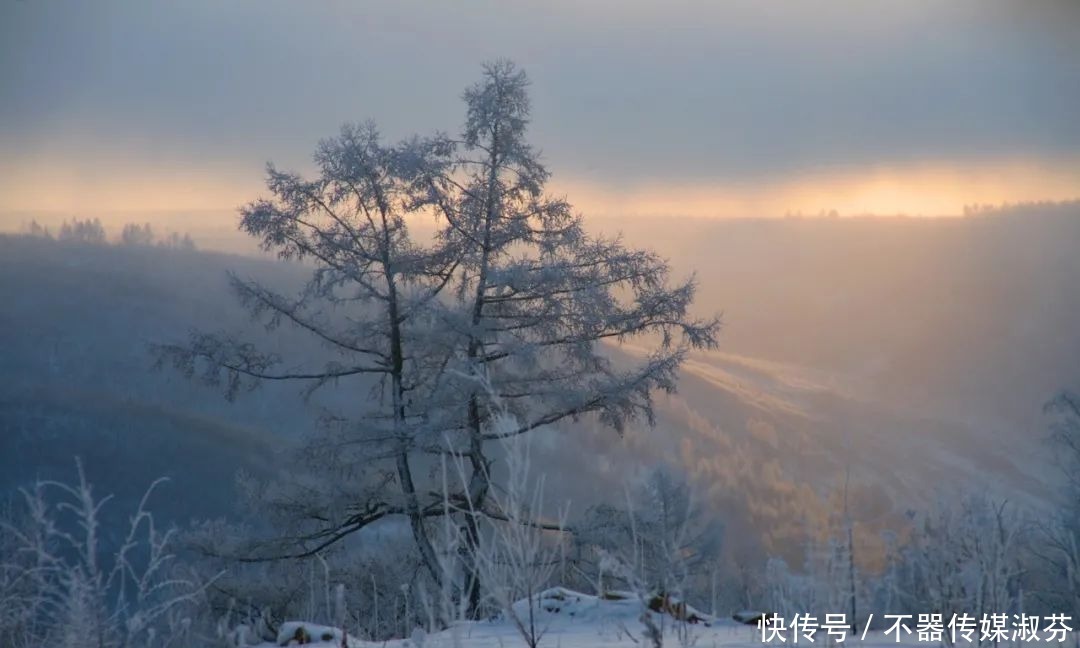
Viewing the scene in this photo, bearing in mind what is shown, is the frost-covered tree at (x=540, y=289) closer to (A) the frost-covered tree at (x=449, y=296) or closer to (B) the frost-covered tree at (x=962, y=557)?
(A) the frost-covered tree at (x=449, y=296)

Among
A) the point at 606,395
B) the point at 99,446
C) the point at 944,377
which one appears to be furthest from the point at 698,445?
the point at 606,395

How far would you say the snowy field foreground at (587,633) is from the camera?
6090mm

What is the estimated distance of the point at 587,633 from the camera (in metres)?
7.38

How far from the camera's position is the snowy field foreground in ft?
20.0

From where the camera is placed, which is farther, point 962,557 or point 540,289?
point 540,289

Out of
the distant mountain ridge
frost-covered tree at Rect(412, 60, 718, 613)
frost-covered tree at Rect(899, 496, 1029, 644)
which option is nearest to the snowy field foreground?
frost-covered tree at Rect(899, 496, 1029, 644)

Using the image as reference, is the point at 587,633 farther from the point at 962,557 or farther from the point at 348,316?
the point at 348,316

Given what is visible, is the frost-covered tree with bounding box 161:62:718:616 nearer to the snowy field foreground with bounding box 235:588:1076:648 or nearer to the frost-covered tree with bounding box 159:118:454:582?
the frost-covered tree with bounding box 159:118:454:582

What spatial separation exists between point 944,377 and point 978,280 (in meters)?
6.80

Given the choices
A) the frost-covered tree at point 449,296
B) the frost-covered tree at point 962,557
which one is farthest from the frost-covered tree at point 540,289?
the frost-covered tree at point 962,557

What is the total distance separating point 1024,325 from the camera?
65.8 meters

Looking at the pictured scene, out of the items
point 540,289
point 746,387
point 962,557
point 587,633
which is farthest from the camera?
point 746,387

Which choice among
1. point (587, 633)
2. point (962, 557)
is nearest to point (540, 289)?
point (587, 633)

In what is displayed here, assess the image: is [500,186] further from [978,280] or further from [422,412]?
[978,280]
